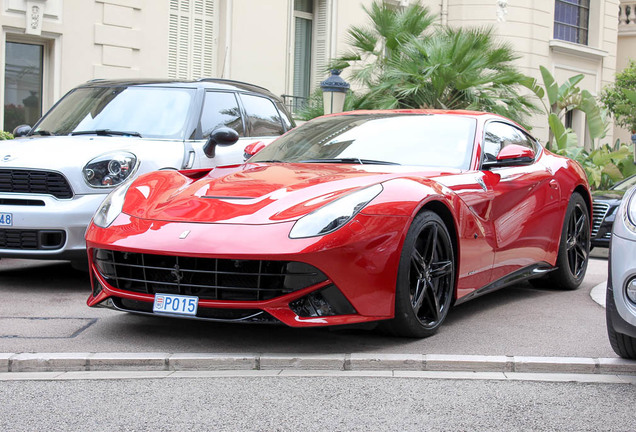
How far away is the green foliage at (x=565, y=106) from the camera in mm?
17656

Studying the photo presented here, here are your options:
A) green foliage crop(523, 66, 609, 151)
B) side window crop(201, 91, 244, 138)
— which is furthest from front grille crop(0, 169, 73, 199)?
green foliage crop(523, 66, 609, 151)

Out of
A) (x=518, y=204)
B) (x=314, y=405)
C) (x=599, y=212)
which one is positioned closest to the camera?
(x=314, y=405)

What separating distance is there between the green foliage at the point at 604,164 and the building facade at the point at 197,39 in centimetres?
384

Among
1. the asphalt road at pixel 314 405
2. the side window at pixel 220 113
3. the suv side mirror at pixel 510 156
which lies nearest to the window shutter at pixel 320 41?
the side window at pixel 220 113

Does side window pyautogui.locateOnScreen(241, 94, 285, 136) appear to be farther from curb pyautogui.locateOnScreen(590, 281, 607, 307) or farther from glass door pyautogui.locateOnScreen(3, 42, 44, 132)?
glass door pyautogui.locateOnScreen(3, 42, 44, 132)

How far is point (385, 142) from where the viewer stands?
20.1ft

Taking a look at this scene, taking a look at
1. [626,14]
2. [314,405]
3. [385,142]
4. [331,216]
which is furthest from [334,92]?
[626,14]

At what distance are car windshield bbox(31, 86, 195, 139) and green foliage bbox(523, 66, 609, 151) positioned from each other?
1073 centimetres

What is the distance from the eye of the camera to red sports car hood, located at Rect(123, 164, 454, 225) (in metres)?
4.97

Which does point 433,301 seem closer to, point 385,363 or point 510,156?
point 385,363

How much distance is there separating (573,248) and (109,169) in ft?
12.6

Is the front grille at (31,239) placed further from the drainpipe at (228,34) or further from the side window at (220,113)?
the drainpipe at (228,34)

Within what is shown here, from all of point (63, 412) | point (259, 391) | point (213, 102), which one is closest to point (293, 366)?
point (259, 391)

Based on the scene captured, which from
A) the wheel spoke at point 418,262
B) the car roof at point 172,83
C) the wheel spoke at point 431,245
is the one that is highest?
the car roof at point 172,83
